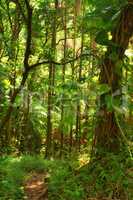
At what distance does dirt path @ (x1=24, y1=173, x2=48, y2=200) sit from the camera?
5.65 metres

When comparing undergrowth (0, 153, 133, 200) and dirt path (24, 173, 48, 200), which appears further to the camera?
dirt path (24, 173, 48, 200)

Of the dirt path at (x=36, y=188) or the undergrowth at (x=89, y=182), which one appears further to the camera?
the dirt path at (x=36, y=188)

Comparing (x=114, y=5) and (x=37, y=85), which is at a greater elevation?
(x=37, y=85)

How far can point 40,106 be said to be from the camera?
1326 cm

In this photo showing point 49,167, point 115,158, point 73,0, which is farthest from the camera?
point 73,0

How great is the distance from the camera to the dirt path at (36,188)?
18.5ft

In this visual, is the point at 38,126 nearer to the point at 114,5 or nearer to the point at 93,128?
the point at 93,128

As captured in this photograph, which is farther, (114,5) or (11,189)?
(11,189)

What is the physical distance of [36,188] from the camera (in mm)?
6188

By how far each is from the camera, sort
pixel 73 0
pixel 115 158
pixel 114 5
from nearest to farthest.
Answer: pixel 114 5 → pixel 115 158 → pixel 73 0

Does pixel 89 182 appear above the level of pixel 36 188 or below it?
above

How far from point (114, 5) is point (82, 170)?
3.99 m

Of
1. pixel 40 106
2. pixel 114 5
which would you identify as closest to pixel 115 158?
pixel 114 5

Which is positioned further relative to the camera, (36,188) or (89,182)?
(36,188)
